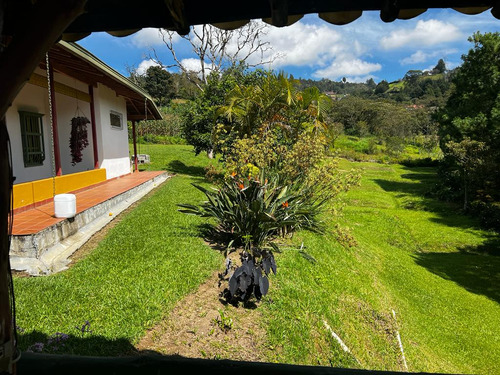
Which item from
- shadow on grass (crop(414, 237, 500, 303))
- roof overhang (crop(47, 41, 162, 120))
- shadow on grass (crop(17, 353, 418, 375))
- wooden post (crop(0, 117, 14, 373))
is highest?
roof overhang (crop(47, 41, 162, 120))

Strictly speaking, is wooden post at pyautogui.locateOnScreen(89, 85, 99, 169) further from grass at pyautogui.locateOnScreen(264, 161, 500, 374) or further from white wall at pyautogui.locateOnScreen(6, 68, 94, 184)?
grass at pyautogui.locateOnScreen(264, 161, 500, 374)

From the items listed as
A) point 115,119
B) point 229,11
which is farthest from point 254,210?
point 115,119

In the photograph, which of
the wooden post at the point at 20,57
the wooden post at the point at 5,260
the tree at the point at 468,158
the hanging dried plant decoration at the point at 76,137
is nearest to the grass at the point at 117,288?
the wooden post at the point at 5,260

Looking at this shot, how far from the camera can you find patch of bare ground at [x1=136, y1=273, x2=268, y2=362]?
317 centimetres

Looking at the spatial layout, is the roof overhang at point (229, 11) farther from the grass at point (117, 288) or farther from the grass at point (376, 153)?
the grass at point (376, 153)

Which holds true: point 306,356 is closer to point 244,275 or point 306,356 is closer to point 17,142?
point 244,275

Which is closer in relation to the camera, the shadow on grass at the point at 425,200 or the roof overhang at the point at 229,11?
the roof overhang at the point at 229,11

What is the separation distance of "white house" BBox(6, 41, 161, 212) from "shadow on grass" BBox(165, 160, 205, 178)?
4.21 metres

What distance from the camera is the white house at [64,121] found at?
23.3 feet

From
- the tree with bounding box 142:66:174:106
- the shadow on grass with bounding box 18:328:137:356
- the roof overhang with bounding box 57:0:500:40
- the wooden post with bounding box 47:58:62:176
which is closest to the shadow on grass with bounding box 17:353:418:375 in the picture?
the shadow on grass with bounding box 18:328:137:356

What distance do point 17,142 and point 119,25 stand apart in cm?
725

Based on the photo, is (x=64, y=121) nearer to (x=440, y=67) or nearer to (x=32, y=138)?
(x=32, y=138)

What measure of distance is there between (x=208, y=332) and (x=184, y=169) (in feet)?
49.0

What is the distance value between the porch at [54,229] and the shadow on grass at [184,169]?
8214 millimetres
